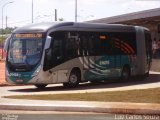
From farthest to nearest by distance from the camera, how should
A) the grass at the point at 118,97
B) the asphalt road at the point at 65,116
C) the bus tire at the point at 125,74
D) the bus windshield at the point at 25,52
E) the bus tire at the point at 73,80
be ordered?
1. the bus tire at the point at 125,74
2. the bus tire at the point at 73,80
3. the bus windshield at the point at 25,52
4. the grass at the point at 118,97
5. the asphalt road at the point at 65,116

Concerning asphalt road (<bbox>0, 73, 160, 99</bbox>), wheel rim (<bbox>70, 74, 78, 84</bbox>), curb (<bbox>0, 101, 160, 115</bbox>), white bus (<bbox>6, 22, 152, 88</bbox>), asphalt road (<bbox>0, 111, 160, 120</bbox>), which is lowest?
asphalt road (<bbox>0, 73, 160, 99</bbox>)

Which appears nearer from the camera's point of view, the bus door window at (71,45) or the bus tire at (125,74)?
the bus door window at (71,45)

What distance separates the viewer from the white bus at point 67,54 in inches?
928

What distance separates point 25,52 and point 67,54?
2003 millimetres

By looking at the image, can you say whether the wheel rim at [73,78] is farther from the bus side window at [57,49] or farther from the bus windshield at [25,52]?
the bus windshield at [25,52]

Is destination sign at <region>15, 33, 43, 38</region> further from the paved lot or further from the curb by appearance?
the curb

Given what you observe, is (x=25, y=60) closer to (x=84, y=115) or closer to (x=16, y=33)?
(x=16, y=33)

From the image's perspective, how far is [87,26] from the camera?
26.1m

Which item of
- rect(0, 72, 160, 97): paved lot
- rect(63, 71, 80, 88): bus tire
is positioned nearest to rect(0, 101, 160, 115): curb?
rect(0, 72, 160, 97): paved lot

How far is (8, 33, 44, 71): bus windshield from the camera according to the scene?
77.0ft

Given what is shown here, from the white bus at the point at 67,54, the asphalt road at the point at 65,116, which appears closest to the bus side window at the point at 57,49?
the white bus at the point at 67,54

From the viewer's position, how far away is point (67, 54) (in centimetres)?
2445

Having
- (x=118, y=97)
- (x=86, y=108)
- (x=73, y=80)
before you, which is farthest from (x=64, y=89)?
(x=86, y=108)

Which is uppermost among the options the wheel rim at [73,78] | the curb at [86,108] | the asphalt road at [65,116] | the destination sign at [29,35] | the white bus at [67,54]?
the destination sign at [29,35]
